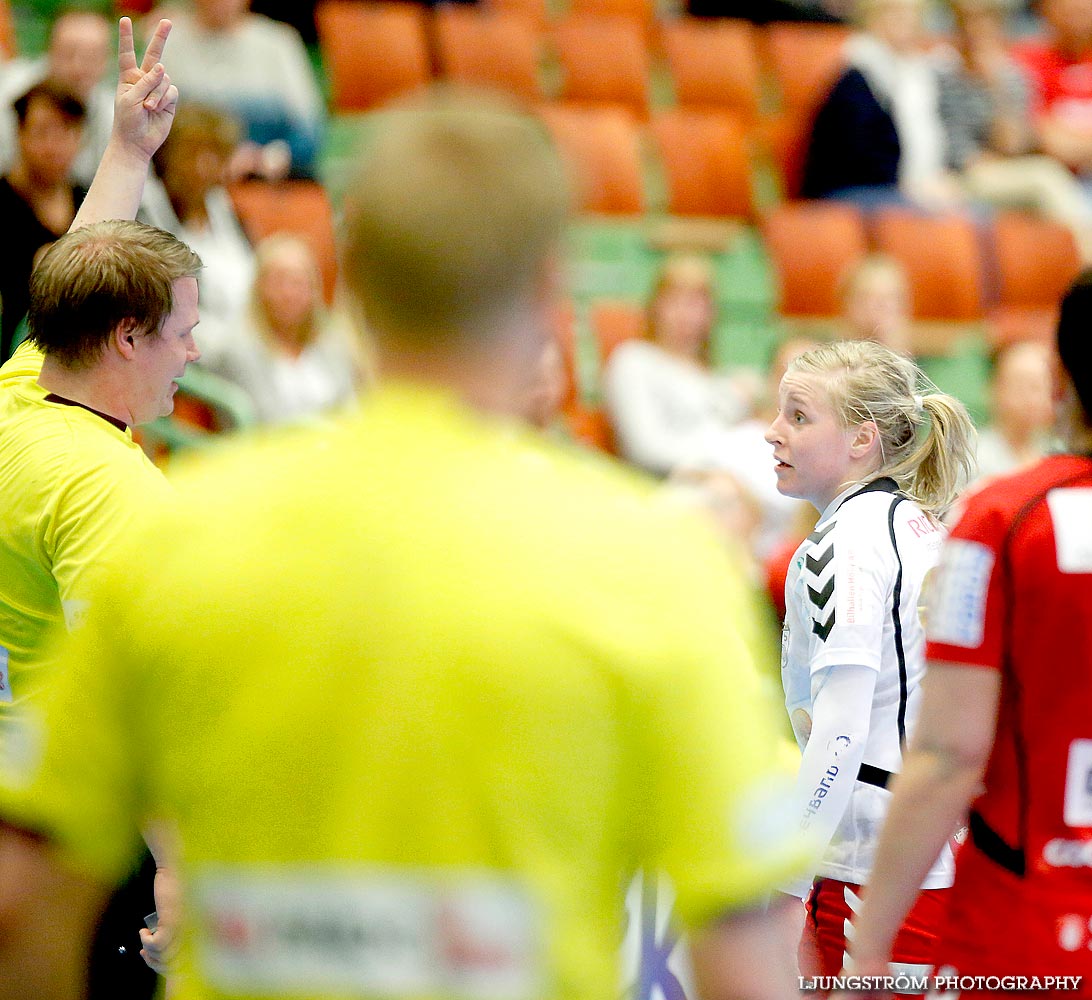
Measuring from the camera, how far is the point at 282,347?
662 centimetres

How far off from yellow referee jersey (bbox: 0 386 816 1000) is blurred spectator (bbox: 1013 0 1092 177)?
9.63 metres

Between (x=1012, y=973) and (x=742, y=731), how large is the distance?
3.45ft

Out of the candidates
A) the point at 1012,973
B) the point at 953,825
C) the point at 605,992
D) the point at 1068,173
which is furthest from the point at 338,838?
the point at 1068,173

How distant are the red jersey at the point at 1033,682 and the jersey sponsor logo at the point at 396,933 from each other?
983 millimetres

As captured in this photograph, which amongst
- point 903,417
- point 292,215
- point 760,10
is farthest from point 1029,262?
point 903,417

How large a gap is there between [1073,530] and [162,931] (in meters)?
1.52

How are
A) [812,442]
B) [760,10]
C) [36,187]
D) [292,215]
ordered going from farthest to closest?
[760,10] → [292,215] → [36,187] → [812,442]

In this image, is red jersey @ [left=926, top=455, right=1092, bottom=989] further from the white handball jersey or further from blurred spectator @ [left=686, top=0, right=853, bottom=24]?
blurred spectator @ [left=686, top=0, right=853, bottom=24]

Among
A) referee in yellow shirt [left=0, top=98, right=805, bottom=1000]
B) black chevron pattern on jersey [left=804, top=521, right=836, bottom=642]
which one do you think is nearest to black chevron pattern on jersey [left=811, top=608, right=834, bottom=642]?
black chevron pattern on jersey [left=804, top=521, right=836, bottom=642]

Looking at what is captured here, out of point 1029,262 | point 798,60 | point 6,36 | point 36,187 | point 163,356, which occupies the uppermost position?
point 798,60

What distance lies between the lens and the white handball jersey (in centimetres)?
304

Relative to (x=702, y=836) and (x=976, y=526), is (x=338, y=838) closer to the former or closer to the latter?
(x=702, y=836)

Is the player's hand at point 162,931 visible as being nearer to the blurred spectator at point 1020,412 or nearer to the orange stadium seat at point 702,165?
the blurred spectator at point 1020,412

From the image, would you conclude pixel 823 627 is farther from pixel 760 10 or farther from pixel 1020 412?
pixel 760 10
